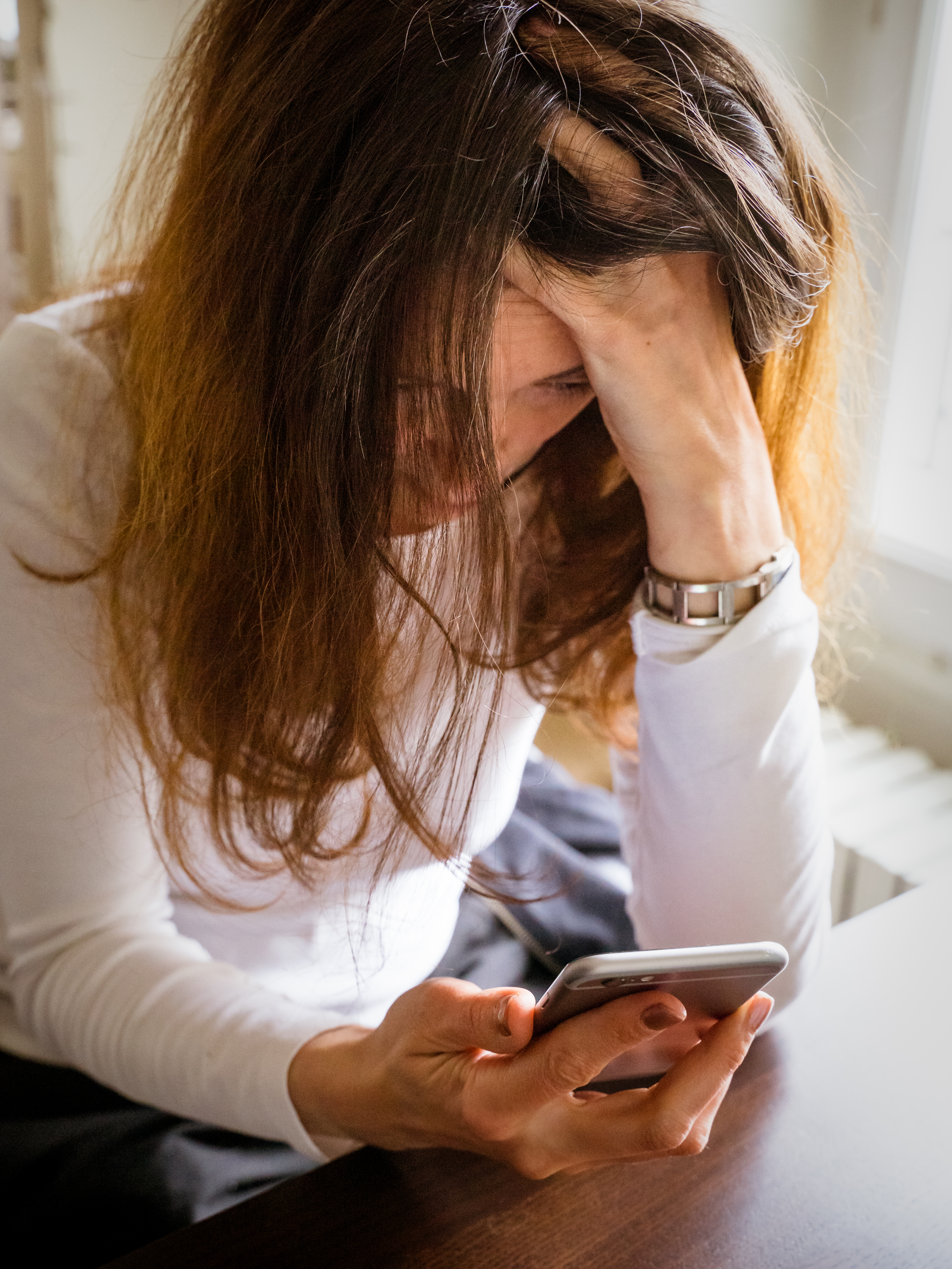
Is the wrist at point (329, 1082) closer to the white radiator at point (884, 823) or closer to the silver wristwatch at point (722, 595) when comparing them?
the silver wristwatch at point (722, 595)

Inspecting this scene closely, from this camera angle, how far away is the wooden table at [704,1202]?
54cm

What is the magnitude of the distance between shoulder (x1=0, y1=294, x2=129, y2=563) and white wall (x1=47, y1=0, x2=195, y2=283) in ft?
2.43

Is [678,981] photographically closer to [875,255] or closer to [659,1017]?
[659,1017]

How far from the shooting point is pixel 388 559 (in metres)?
0.63

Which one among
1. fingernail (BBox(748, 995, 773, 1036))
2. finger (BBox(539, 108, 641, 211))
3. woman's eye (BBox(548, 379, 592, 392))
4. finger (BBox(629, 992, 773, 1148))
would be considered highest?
finger (BBox(539, 108, 641, 211))

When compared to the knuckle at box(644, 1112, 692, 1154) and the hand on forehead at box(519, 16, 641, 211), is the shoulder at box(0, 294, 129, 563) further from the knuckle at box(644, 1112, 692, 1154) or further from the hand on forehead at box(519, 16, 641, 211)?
the knuckle at box(644, 1112, 692, 1154)

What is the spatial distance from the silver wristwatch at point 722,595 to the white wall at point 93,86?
1.01m

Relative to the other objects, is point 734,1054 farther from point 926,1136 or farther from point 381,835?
point 381,835

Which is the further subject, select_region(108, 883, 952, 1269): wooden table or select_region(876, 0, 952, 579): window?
select_region(876, 0, 952, 579): window

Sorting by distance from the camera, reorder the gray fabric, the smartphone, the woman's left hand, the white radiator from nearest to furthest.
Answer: the smartphone → the woman's left hand → the gray fabric → the white radiator

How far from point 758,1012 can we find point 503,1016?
5.8 inches

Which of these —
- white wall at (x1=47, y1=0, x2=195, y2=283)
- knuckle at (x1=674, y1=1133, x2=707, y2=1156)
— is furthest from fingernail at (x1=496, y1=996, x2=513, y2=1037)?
white wall at (x1=47, y1=0, x2=195, y2=283)

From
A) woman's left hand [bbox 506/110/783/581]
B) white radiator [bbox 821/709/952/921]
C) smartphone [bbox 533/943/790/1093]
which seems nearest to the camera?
smartphone [bbox 533/943/790/1093]

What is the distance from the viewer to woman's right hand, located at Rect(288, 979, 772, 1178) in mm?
530
